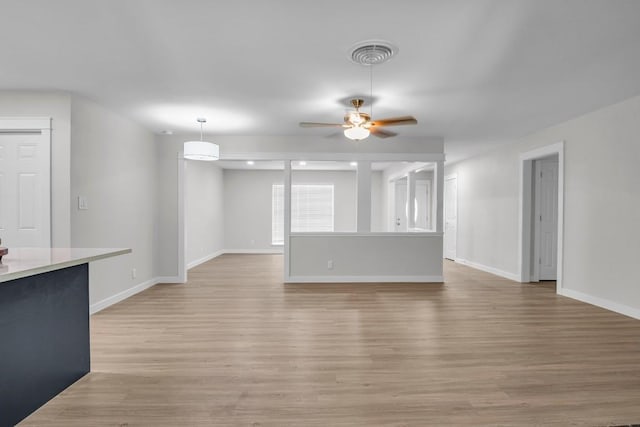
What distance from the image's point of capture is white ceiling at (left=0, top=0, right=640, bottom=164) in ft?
7.27

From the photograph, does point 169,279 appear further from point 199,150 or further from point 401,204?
point 401,204

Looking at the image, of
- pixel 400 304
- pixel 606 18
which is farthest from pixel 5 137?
pixel 606 18

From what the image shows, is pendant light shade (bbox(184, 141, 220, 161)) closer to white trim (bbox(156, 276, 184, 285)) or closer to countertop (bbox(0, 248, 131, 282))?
white trim (bbox(156, 276, 184, 285))

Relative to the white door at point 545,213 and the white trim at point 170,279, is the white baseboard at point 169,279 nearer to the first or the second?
the white trim at point 170,279

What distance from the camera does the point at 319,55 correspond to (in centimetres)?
282

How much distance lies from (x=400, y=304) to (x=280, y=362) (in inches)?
84.8

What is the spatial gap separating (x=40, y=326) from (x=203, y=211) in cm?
624

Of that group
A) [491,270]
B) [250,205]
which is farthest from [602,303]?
[250,205]

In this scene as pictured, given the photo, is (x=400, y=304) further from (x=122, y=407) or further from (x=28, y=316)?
(x=28, y=316)

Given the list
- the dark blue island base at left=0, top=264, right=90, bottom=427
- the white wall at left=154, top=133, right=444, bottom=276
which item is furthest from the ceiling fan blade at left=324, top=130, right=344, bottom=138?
the dark blue island base at left=0, top=264, right=90, bottom=427

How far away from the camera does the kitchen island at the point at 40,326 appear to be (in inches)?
71.0

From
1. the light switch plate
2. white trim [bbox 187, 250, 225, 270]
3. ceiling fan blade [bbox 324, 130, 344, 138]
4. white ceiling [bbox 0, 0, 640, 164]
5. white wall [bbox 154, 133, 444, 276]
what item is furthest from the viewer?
white trim [bbox 187, 250, 225, 270]

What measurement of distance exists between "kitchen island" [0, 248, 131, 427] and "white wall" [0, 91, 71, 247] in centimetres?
151

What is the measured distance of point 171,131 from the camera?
5.46 meters
